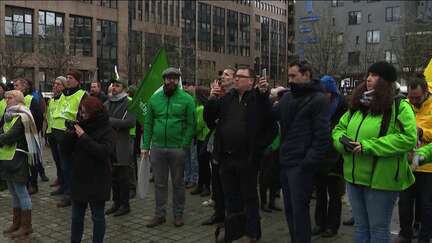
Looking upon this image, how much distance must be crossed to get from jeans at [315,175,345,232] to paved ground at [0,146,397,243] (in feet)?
0.70

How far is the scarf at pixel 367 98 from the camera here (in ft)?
14.3

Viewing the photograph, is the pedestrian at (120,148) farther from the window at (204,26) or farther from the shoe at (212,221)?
the window at (204,26)

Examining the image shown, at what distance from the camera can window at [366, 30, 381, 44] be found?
61069 millimetres

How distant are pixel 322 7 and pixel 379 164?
216ft

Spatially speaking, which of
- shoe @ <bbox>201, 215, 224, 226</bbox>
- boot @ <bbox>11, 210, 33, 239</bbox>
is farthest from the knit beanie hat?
boot @ <bbox>11, 210, 33, 239</bbox>

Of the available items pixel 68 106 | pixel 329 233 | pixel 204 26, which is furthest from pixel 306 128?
pixel 204 26

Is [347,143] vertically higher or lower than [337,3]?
lower

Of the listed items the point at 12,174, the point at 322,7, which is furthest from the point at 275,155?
the point at 322,7

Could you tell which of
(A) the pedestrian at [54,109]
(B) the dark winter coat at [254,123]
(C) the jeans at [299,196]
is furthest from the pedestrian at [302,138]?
(A) the pedestrian at [54,109]

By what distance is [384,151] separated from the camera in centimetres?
420

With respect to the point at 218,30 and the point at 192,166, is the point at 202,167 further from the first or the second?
the point at 218,30

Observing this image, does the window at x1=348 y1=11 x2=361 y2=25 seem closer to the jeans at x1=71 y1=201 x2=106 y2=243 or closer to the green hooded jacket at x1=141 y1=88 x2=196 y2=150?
the green hooded jacket at x1=141 y1=88 x2=196 y2=150

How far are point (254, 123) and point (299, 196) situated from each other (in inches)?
37.8

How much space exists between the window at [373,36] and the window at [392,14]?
1985 mm
